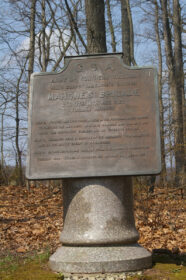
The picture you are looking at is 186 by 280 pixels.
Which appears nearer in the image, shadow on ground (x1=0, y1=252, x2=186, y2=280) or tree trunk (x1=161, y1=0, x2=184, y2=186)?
shadow on ground (x1=0, y1=252, x2=186, y2=280)

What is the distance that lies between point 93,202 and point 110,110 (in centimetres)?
118

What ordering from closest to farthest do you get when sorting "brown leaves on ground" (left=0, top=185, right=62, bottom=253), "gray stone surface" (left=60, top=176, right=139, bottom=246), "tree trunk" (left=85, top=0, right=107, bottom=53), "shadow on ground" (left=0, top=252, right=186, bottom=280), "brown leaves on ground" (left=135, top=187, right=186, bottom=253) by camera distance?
"shadow on ground" (left=0, top=252, right=186, bottom=280) < "gray stone surface" (left=60, top=176, right=139, bottom=246) < "tree trunk" (left=85, top=0, right=107, bottom=53) < "brown leaves on ground" (left=135, top=187, right=186, bottom=253) < "brown leaves on ground" (left=0, top=185, right=62, bottom=253)

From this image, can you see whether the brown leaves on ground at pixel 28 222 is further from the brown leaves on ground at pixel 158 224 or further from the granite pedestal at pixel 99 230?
the granite pedestal at pixel 99 230

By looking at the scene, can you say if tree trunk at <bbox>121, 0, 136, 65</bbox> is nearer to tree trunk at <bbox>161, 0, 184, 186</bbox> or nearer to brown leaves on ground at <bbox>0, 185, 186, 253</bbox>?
tree trunk at <bbox>161, 0, 184, 186</bbox>

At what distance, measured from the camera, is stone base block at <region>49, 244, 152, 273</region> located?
4.77 metres

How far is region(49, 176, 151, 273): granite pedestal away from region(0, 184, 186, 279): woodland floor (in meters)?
1.37

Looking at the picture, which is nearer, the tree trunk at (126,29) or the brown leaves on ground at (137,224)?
the brown leaves on ground at (137,224)

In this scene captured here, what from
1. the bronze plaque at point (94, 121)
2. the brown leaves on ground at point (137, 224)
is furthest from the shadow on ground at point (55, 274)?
the bronze plaque at point (94, 121)

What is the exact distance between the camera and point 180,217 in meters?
10.5

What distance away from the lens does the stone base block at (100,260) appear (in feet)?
15.6

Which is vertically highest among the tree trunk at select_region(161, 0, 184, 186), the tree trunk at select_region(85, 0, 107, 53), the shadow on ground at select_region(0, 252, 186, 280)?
the tree trunk at select_region(161, 0, 184, 186)

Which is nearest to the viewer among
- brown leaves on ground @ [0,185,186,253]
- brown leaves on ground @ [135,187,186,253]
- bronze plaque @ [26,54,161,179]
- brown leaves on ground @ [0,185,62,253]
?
bronze plaque @ [26,54,161,179]

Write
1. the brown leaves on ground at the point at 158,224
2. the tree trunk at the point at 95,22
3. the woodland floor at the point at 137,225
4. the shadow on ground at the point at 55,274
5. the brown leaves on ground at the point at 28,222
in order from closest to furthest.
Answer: the shadow on ground at the point at 55,274 < the tree trunk at the point at 95,22 < the woodland floor at the point at 137,225 < the brown leaves on ground at the point at 158,224 < the brown leaves on ground at the point at 28,222

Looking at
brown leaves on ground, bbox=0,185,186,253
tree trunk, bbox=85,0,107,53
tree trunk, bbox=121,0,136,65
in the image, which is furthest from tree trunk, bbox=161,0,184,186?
tree trunk, bbox=85,0,107,53
